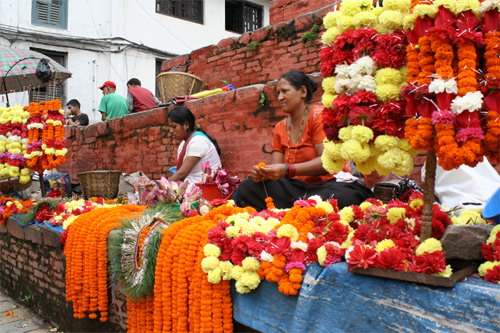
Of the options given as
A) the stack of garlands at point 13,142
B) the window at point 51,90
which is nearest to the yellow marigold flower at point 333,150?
the stack of garlands at point 13,142

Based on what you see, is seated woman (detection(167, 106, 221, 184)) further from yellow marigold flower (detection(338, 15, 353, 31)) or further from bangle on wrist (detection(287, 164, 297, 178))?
yellow marigold flower (detection(338, 15, 353, 31))

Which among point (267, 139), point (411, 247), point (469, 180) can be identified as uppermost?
point (267, 139)

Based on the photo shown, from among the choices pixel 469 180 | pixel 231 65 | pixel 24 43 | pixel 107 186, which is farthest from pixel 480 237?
pixel 24 43

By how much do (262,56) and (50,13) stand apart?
384 inches

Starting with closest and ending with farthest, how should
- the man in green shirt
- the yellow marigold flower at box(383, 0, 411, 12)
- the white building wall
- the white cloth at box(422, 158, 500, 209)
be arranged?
the yellow marigold flower at box(383, 0, 411, 12) < the white cloth at box(422, 158, 500, 209) < the man in green shirt < the white building wall

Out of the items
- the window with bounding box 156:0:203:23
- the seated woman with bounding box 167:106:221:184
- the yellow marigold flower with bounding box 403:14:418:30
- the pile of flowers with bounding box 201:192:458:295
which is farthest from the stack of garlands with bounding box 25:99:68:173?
the window with bounding box 156:0:203:23

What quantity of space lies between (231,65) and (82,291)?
428 cm

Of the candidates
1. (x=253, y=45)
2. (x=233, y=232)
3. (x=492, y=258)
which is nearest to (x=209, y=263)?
(x=233, y=232)

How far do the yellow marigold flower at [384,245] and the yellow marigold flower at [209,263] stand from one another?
31.4 inches

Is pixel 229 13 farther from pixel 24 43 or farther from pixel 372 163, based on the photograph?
pixel 372 163

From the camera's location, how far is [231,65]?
6738 mm

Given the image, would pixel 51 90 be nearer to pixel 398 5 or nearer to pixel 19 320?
pixel 19 320

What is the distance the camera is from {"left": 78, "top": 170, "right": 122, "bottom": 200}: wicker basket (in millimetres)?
5406

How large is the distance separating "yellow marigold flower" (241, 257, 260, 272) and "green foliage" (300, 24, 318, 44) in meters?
3.90
